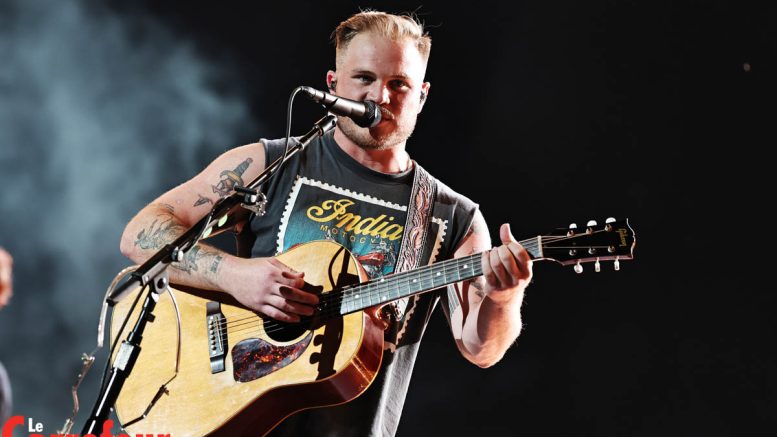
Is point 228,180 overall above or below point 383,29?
below

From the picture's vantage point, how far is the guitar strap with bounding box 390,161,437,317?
10.0ft

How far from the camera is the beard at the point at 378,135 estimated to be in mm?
3236

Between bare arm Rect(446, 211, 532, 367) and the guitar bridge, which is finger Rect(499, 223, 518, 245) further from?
the guitar bridge

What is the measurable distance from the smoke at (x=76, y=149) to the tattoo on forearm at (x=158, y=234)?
6.38 feet

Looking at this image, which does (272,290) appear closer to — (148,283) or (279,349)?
(279,349)

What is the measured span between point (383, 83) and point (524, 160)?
179cm

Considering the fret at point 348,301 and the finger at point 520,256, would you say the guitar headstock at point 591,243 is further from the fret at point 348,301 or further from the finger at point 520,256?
the fret at point 348,301

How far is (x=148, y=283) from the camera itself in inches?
87.5

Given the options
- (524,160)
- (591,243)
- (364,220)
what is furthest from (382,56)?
(524,160)

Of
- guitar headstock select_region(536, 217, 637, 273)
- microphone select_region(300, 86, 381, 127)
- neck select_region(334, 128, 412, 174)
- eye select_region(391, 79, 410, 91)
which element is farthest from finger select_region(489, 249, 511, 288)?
eye select_region(391, 79, 410, 91)

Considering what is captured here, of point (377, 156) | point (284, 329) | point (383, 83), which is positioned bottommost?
point (284, 329)

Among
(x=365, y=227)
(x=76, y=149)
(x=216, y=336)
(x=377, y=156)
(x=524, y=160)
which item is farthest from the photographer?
(x=76, y=149)

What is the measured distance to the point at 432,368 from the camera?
490 cm

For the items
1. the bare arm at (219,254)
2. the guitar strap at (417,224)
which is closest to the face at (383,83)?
the guitar strap at (417,224)
